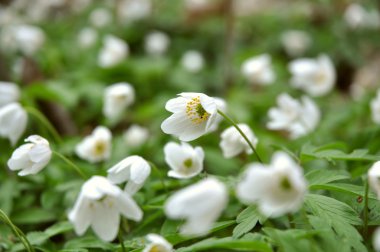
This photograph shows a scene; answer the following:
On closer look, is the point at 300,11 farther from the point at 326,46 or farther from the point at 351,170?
the point at 351,170

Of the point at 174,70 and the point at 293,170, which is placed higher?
the point at 293,170

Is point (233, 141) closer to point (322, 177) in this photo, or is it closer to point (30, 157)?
point (322, 177)

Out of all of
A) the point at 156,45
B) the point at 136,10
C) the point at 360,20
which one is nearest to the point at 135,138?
the point at 156,45

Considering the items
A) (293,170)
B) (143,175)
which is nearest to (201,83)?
(143,175)

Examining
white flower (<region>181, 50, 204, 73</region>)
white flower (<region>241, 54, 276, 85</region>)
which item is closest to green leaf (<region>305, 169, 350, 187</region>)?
white flower (<region>241, 54, 276, 85</region>)

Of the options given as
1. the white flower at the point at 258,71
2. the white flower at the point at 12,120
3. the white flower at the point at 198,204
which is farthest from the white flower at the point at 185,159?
the white flower at the point at 258,71
